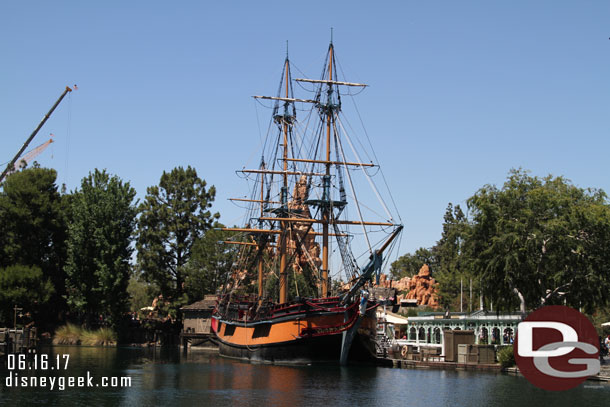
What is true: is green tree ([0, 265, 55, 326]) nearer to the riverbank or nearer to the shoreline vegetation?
the shoreline vegetation

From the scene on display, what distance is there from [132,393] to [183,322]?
51.1 meters

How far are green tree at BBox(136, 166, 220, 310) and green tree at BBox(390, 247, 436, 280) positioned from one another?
64.0 meters

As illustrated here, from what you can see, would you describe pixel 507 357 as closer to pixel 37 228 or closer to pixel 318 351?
pixel 318 351

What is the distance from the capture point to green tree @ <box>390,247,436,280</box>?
14900 cm

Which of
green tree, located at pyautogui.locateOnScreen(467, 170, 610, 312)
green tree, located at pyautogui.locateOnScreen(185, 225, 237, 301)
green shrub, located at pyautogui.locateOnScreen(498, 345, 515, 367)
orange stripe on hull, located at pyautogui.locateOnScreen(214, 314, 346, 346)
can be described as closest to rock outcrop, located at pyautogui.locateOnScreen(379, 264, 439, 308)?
green tree, located at pyautogui.locateOnScreen(185, 225, 237, 301)

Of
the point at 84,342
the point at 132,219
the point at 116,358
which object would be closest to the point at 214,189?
the point at 132,219

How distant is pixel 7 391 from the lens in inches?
1481

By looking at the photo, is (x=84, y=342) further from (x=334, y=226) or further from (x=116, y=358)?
(x=334, y=226)

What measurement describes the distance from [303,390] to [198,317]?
50.0 metres

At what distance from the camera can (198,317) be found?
87.8 metres

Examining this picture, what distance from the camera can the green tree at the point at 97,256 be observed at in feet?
269

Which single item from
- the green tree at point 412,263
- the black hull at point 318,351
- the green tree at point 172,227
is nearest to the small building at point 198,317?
the green tree at point 172,227

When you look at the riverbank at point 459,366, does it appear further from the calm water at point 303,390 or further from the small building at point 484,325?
the small building at point 484,325

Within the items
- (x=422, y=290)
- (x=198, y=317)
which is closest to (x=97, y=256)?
(x=198, y=317)
